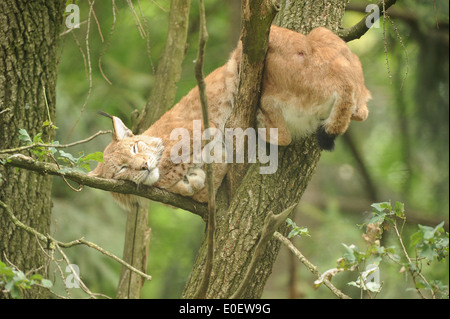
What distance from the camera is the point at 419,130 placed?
27.8 ft

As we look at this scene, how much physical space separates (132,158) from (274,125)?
1177 millimetres

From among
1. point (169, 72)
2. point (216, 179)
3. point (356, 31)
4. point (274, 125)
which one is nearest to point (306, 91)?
point (274, 125)

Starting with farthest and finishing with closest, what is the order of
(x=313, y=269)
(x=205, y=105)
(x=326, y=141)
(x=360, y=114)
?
1. (x=360, y=114)
2. (x=326, y=141)
3. (x=313, y=269)
4. (x=205, y=105)

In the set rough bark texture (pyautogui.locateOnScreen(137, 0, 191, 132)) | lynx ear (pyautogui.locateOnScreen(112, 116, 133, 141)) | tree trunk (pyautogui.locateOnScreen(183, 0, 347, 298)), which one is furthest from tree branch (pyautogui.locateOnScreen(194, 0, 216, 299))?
rough bark texture (pyautogui.locateOnScreen(137, 0, 191, 132))

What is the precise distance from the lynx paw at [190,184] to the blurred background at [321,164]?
8.52ft

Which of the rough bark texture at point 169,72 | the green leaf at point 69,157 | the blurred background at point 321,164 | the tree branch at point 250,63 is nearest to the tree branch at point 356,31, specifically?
the tree branch at point 250,63

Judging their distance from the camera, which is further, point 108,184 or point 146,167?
point 146,167

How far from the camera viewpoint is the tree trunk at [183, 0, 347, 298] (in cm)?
392

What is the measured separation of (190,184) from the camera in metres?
4.54

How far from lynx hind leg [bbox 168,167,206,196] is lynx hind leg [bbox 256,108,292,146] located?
2.21ft

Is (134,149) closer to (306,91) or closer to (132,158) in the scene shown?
(132,158)
